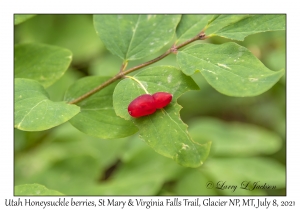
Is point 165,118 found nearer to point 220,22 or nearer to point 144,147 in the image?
point 220,22

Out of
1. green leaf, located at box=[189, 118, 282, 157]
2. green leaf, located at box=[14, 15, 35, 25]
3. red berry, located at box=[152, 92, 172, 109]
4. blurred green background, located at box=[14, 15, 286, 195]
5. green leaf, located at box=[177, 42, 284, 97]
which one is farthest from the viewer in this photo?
green leaf, located at box=[189, 118, 282, 157]

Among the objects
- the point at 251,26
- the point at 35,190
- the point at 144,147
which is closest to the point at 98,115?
the point at 35,190

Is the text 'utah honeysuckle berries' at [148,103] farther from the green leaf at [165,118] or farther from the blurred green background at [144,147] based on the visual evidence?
the blurred green background at [144,147]

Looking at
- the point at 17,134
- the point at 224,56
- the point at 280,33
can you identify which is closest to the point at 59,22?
the point at 17,134

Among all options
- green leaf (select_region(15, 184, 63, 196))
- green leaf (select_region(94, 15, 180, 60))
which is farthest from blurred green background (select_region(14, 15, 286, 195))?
green leaf (select_region(94, 15, 180, 60))

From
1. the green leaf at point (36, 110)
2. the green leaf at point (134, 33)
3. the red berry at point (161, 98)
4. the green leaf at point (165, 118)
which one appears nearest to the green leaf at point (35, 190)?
the green leaf at point (36, 110)

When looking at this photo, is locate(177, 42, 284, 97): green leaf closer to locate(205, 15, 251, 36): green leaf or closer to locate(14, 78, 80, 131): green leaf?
locate(205, 15, 251, 36): green leaf
